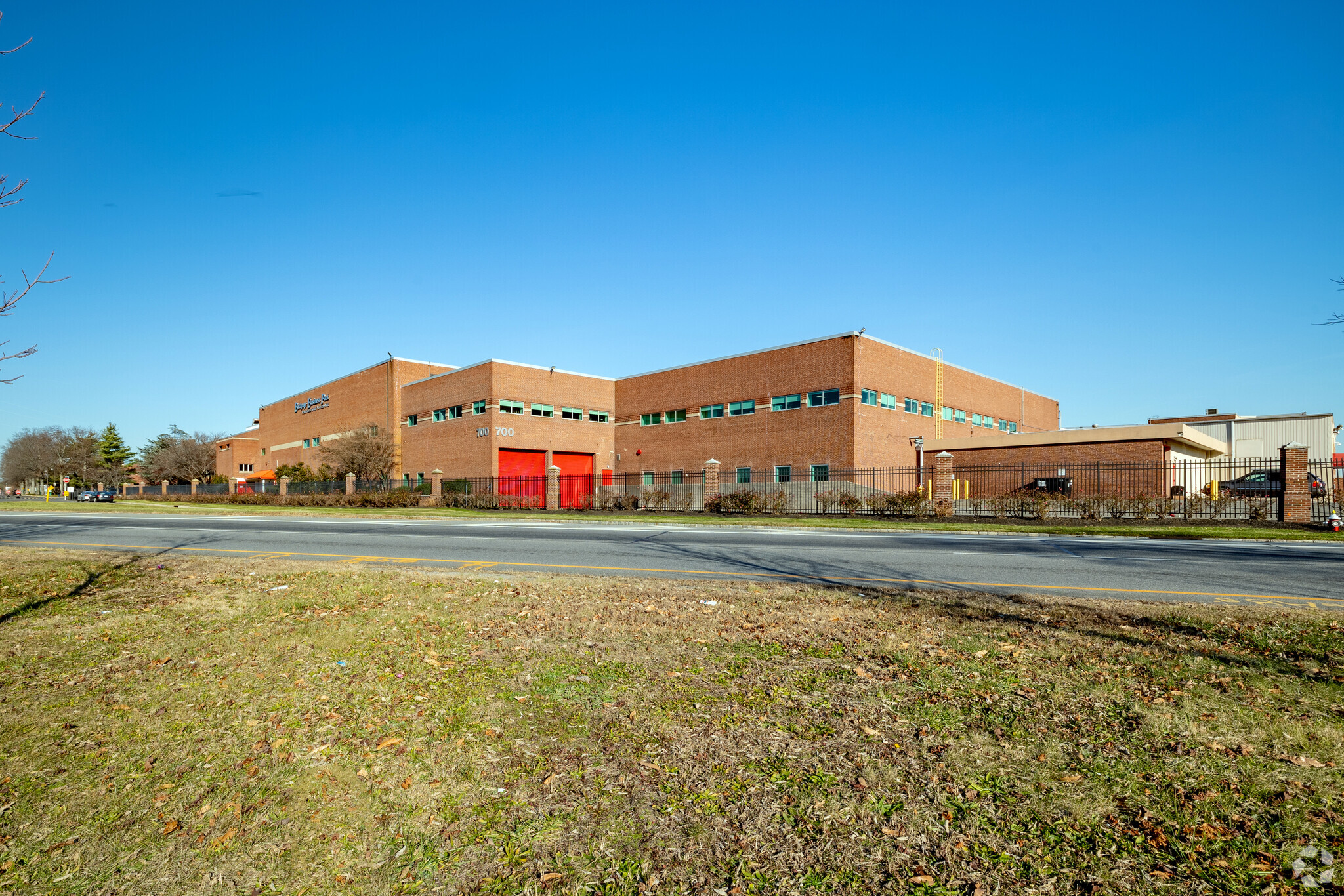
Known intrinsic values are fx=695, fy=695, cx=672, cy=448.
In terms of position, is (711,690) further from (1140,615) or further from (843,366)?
(843,366)

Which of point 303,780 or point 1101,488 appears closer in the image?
point 303,780

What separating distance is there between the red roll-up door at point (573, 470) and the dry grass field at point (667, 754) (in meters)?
36.1

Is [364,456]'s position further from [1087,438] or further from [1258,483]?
[1258,483]

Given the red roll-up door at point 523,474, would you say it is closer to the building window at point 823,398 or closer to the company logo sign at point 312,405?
the building window at point 823,398

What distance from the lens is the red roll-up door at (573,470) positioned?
4425 centimetres

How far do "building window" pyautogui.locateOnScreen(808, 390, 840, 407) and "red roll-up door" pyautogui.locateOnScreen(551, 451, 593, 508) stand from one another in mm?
14098

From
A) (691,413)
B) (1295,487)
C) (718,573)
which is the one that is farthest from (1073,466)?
(718,573)

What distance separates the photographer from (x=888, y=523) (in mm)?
23562

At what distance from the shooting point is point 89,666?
5.18 meters

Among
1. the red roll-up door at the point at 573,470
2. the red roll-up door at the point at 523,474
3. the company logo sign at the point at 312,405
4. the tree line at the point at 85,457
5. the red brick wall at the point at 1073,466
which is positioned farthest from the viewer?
the tree line at the point at 85,457

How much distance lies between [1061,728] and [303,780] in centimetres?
422

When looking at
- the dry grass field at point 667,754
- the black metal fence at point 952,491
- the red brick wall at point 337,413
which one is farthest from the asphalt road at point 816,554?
the red brick wall at point 337,413

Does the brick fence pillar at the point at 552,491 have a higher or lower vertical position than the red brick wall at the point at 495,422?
lower

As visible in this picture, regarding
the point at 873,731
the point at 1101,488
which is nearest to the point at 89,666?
the point at 873,731
